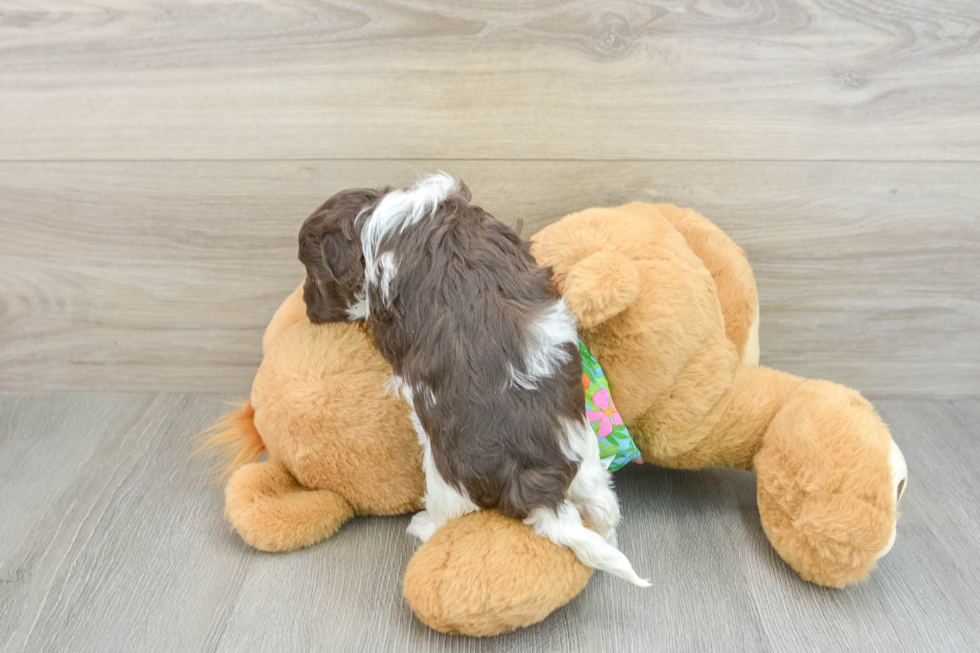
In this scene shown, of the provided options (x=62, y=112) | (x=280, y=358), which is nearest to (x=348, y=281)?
(x=280, y=358)

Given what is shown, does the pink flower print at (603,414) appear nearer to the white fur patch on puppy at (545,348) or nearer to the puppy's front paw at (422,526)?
the white fur patch on puppy at (545,348)

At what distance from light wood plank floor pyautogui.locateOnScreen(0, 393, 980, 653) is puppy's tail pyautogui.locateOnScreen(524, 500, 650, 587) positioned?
9 centimetres

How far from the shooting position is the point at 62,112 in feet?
3.12

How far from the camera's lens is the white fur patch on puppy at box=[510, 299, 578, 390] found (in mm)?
649

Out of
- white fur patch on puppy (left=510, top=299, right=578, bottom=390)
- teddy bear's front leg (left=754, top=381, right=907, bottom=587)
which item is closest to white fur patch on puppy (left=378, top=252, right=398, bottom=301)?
white fur patch on puppy (left=510, top=299, right=578, bottom=390)

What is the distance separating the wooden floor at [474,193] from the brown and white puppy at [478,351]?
0.15 meters

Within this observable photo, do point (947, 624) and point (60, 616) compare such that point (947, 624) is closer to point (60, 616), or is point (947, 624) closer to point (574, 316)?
point (574, 316)

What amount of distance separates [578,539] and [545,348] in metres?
0.19

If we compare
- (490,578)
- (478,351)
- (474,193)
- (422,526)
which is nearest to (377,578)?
(422,526)

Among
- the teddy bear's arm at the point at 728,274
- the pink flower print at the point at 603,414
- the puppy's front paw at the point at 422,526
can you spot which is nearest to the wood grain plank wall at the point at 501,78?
the teddy bear's arm at the point at 728,274

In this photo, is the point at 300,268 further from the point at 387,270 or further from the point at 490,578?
the point at 490,578

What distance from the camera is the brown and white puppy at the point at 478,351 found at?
25.5 inches

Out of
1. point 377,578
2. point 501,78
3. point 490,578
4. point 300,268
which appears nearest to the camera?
point 490,578

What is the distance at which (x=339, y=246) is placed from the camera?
0.70 metres
